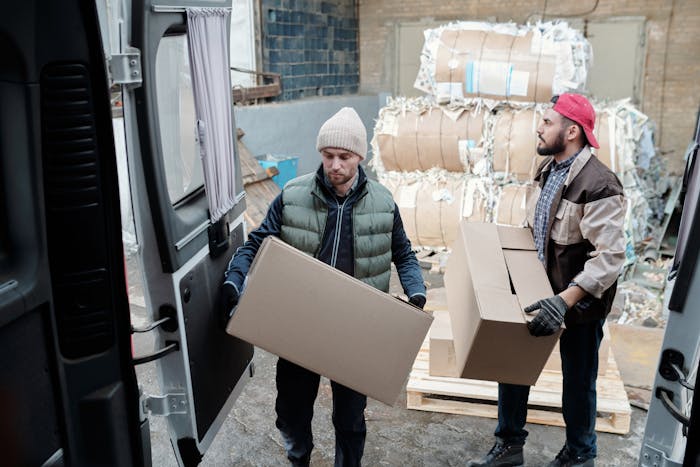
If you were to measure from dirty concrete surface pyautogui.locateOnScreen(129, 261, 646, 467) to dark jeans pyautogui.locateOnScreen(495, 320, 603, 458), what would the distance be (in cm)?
39

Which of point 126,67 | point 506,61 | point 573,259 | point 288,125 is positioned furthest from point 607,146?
point 126,67

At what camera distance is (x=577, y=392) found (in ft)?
10.2

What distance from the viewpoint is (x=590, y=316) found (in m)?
2.90

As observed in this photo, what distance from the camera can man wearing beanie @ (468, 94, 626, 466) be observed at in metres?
2.78

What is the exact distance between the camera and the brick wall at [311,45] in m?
9.89

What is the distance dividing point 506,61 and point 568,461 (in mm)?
4344

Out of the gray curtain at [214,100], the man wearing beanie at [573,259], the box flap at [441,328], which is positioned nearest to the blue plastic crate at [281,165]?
the box flap at [441,328]

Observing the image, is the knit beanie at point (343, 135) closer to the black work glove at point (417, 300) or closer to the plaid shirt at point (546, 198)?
the black work glove at point (417, 300)

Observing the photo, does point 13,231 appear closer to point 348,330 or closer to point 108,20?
point 108,20

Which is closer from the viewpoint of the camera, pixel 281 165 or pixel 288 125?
pixel 281 165

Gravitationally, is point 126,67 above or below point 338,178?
above

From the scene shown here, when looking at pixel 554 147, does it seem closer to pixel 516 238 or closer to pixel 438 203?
pixel 516 238

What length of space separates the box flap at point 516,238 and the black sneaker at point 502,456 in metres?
1.03

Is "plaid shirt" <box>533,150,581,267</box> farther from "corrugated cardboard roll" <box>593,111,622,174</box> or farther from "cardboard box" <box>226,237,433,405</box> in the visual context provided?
"corrugated cardboard roll" <box>593,111,622,174</box>
